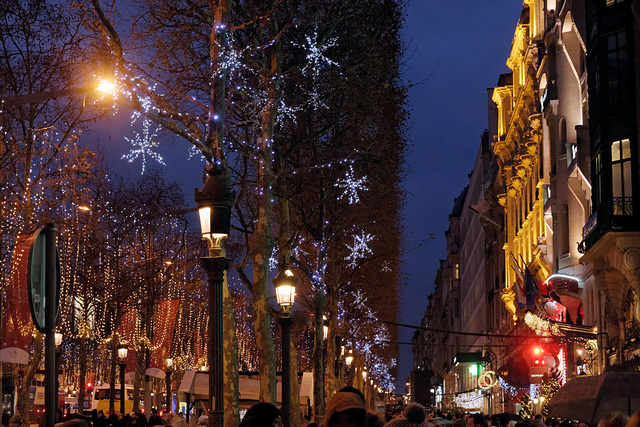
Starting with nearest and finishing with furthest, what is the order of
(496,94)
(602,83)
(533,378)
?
(602,83) < (533,378) < (496,94)

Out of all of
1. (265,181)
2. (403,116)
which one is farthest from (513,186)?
(265,181)

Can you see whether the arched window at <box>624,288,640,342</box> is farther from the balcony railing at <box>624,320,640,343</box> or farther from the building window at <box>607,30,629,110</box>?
the building window at <box>607,30,629,110</box>

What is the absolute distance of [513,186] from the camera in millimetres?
55062

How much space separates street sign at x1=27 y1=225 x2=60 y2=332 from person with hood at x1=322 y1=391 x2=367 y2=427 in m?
1.91

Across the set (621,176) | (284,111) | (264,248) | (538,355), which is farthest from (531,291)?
(264,248)

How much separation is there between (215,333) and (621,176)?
19188 mm

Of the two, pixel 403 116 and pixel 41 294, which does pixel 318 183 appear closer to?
pixel 403 116

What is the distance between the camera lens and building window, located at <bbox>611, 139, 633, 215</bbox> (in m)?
27.0

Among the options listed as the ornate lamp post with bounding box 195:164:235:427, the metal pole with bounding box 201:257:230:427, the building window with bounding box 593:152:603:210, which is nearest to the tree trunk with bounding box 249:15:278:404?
the ornate lamp post with bounding box 195:164:235:427

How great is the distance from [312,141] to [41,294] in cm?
1959

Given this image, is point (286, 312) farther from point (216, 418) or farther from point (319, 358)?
point (319, 358)

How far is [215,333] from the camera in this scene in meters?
11.4

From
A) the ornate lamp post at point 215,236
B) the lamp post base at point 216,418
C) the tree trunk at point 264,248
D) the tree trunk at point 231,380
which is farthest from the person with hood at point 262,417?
the tree trunk at point 264,248

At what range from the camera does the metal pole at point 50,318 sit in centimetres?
627
